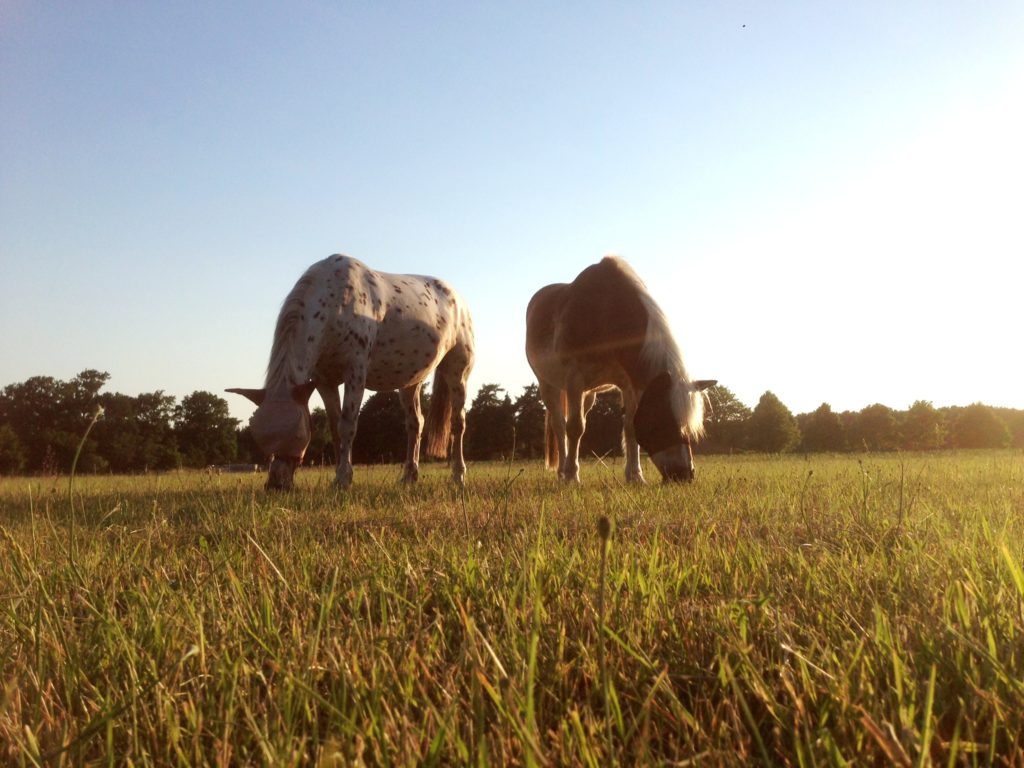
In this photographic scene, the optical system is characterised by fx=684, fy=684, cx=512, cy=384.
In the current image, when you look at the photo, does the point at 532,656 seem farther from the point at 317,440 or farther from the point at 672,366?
the point at 317,440

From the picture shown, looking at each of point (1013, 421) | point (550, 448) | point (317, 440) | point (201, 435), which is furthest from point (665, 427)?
point (1013, 421)

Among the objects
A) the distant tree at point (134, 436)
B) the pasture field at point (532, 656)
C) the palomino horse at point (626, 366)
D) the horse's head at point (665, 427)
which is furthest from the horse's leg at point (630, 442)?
the distant tree at point (134, 436)

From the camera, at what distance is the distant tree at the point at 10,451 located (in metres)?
45.0

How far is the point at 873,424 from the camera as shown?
6538 centimetres

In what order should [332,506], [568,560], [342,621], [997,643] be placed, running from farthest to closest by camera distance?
[332,506] → [568,560] → [342,621] → [997,643]

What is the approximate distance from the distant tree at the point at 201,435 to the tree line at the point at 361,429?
9 cm

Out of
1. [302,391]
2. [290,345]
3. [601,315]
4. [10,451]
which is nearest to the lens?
[302,391]

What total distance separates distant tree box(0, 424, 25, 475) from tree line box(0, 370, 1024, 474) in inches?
2.9

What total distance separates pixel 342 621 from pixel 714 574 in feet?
4.04

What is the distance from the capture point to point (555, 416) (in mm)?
10758

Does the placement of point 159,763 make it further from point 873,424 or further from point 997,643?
point 873,424

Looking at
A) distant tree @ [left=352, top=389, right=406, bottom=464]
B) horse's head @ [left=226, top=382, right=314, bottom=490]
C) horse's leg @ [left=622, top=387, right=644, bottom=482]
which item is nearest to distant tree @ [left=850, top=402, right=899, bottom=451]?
distant tree @ [left=352, top=389, right=406, bottom=464]

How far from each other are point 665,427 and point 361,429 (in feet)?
125

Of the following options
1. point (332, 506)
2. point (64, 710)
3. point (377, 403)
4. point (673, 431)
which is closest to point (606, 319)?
point (673, 431)
